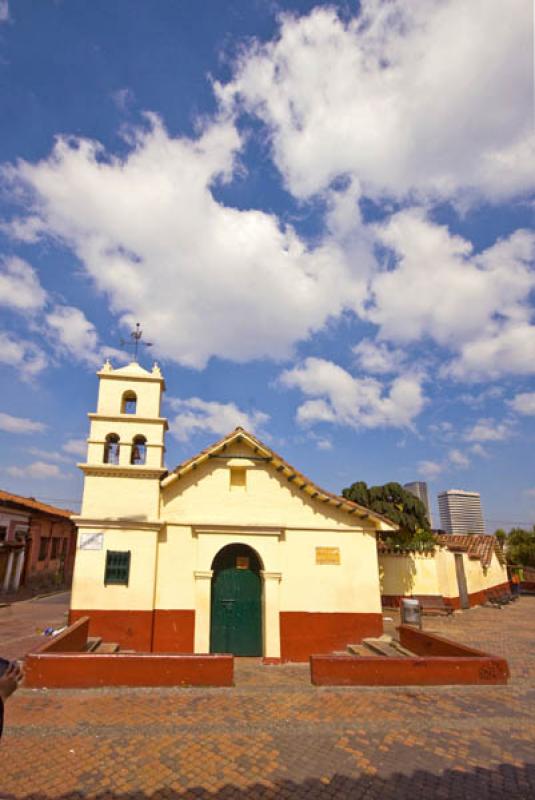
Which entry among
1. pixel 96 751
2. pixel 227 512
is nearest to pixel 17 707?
pixel 96 751

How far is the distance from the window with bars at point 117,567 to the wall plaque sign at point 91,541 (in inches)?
13.3

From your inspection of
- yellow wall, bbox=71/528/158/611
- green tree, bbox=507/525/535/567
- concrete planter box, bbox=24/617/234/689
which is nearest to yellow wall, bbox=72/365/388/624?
yellow wall, bbox=71/528/158/611

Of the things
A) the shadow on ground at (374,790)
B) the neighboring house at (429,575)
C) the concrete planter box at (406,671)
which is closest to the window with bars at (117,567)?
the concrete planter box at (406,671)

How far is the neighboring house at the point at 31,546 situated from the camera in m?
27.2

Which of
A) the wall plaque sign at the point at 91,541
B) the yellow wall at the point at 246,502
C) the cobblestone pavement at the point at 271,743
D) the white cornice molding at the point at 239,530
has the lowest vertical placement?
the cobblestone pavement at the point at 271,743

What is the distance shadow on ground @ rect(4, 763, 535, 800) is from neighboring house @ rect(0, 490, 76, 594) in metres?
23.8

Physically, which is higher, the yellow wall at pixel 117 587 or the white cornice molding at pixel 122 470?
the white cornice molding at pixel 122 470

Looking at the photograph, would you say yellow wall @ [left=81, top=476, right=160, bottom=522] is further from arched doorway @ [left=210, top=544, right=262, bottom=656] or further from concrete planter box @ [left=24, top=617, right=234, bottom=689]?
concrete planter box @ [left=24, top=617, right=234, bottom=689]

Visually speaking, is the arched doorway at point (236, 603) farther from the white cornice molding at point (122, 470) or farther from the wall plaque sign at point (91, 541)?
the wall plaque sign at point (91, 541)

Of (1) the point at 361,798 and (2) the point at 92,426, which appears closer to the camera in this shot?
(1) the point at 361,798

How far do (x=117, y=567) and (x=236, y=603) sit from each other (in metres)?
3.69

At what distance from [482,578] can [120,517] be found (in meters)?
23.5

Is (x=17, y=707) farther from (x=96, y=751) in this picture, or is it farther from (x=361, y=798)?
(x=361, y=798)

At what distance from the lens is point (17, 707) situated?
8.43 meters
